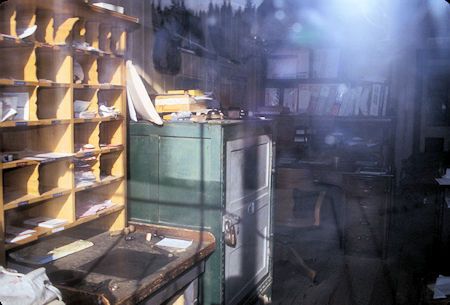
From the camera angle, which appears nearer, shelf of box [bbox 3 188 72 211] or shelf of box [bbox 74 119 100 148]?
shelf of box [bbox 3 188 72 211]

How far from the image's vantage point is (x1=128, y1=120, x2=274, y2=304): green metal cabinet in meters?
2.45

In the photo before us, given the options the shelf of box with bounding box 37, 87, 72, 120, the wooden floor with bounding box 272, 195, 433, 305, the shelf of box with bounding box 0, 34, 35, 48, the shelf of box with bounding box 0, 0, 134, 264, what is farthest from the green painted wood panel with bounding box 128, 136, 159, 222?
the wooden floor with bounding box 272, 195, 433, 305

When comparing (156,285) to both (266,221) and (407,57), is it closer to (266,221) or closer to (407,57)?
(266,221)

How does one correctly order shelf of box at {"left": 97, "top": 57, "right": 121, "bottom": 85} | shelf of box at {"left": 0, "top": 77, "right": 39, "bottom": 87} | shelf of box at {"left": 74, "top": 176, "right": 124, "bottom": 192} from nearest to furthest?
1. shelf of box at {"left": 0, "top": 77, "right": 39, "bottom": 87}
2. shelf of box at {"left": 74, "top": 176, "right": 124, "bottom": 192}
3. shelf of box at {"left": 97, "top": 57, "right": 121, "bottom": 85}

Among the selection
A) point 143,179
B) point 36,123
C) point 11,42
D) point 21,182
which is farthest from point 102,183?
point 11,42

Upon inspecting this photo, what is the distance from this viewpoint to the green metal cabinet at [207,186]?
2449 mm

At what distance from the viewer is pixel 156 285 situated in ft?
6.39

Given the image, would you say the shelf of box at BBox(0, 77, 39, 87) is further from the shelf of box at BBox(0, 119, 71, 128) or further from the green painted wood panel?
the green painted wood panel

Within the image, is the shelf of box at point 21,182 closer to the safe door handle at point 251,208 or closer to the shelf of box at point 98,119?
the shelf of box at point 98,119

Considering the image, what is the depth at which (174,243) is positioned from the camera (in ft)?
7.99

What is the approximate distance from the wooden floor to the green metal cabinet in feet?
3.02

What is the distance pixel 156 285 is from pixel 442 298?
2.09 metres

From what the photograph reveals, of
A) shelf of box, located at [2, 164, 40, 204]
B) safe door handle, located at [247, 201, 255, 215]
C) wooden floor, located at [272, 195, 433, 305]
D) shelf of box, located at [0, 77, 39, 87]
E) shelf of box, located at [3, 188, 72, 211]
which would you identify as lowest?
wooden floor, located at [272, 195, 433, 305]

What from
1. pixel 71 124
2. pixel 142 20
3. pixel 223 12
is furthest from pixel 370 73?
pixel 71 124
